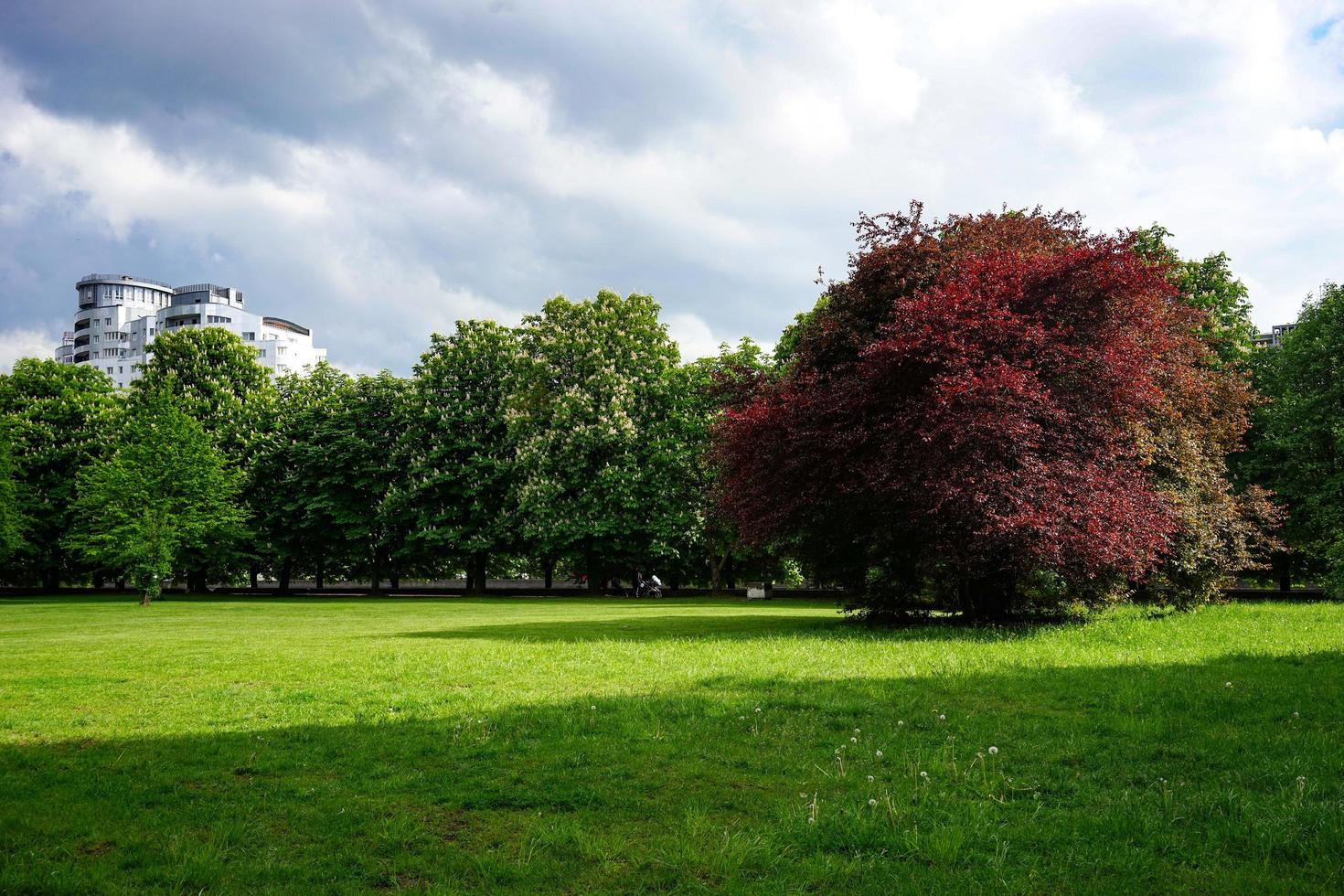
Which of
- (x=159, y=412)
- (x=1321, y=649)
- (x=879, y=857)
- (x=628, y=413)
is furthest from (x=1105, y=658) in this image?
(x=159, y=412)

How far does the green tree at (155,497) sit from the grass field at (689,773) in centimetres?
3041

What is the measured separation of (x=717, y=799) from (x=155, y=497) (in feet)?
146

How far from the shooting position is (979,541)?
18375 mm

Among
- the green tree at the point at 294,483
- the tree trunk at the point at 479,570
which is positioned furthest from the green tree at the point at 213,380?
the tree trunk at the point at 479,570

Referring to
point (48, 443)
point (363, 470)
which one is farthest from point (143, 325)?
point (363, 470)

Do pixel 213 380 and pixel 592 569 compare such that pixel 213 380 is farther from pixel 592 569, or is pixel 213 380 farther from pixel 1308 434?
pixel 1308 434

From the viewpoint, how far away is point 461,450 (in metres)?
53.8

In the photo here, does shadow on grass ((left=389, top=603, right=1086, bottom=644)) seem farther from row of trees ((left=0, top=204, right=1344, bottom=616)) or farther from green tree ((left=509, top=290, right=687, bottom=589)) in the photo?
green tree ((left=509, top=290, right=687, bottom=589))

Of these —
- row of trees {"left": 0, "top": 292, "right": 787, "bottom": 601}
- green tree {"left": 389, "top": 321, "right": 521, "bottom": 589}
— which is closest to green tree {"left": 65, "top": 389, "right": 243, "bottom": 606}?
row of trees {"left": 0, "top": 292, "right": 787, "bottom": 601}

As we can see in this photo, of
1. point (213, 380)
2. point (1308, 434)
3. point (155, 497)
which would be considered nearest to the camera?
point (1308, 434)

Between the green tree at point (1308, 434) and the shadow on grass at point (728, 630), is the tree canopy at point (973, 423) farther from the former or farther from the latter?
the green tree at point (1308, 434)

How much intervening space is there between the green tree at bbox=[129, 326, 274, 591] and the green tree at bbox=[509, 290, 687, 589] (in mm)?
19969

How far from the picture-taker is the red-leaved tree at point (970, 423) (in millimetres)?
18484

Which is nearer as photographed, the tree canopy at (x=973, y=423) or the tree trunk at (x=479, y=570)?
the tree canopy at (x=973, y=423)
